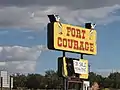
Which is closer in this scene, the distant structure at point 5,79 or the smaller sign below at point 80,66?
the smaller sign below at point 80,66

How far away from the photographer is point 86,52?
36.9 metres

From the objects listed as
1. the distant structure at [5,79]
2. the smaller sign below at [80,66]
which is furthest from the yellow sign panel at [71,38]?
the distant structure at [5,79]

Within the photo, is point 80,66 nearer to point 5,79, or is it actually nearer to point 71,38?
point 71,38

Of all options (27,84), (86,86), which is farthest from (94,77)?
(86,86)

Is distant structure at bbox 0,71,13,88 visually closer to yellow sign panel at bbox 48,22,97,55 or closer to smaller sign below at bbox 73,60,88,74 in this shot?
yellow sign panel at bbox 48,22,97,55

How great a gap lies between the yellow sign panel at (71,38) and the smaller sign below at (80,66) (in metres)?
0.79

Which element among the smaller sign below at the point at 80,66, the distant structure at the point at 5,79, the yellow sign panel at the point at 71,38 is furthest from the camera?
the distant structure at the point at 5,79

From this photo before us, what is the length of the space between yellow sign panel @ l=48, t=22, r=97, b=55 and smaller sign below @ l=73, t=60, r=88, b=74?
785mm

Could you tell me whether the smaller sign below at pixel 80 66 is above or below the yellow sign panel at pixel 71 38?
below

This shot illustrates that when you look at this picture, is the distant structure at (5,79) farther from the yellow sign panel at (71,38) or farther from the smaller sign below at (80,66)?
the smaller sign below at (80,66)

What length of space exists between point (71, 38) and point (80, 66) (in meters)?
2.65

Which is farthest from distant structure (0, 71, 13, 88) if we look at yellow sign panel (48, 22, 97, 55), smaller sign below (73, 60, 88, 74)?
smaller sign below (73, 60, 88, 74)

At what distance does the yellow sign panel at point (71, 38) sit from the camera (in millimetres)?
32625

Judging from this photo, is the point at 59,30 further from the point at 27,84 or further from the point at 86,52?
the point at 27,84
